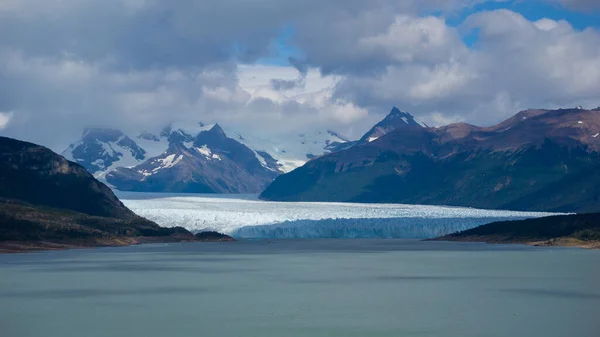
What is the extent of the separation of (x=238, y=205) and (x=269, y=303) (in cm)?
11852

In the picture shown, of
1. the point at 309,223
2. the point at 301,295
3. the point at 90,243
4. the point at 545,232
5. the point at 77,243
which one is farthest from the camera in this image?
the point at 309,223

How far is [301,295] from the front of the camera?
5666cm

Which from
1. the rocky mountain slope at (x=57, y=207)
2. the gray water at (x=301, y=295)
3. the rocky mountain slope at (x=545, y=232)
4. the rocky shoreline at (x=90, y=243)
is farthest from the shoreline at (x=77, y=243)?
the rocky mountain slope at (x=545, y=232)

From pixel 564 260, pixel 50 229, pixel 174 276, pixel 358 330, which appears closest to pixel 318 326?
pixel 358 330

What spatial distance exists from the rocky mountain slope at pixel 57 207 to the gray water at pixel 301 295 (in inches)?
639

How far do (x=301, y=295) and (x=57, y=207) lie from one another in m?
88.9

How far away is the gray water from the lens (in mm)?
42844

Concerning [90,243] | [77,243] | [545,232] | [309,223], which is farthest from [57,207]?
[545,232]

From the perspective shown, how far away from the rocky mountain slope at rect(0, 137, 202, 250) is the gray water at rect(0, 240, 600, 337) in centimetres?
1624

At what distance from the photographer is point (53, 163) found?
5812 inches

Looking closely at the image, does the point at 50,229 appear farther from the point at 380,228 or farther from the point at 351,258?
the point at 380,228

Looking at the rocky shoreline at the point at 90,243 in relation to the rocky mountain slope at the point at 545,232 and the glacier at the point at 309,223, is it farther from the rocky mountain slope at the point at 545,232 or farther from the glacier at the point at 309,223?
the rocky mountain slope at the point at 545,232

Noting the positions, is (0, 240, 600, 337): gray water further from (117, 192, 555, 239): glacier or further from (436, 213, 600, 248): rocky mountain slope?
(117, 192, 555, 239): glacier

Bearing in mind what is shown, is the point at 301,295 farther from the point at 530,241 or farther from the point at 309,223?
the point at 309,223
